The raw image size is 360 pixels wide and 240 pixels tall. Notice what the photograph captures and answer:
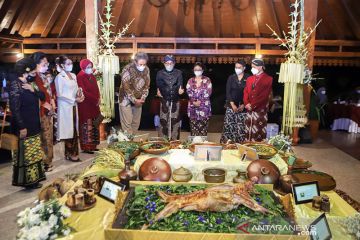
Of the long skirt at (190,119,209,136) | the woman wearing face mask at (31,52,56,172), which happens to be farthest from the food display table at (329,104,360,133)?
the woman wearing face mask at (31,52,56,172)

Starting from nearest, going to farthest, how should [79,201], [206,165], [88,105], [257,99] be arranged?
[79,201] < [206,165] < [257,99] < [88,105]

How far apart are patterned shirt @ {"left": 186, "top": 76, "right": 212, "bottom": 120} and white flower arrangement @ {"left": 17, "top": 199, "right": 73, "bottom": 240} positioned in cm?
333

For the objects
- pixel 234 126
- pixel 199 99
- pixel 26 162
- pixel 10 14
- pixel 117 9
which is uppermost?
pixel 117 9

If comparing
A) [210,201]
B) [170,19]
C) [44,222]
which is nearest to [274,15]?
[170,19]

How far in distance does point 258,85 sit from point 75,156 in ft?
9.50

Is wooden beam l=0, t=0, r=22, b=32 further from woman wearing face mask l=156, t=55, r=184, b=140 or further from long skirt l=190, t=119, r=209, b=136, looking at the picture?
long skirt l=190, t=119, r=209, b=136

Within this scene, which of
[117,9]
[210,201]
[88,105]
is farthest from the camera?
[117,9]

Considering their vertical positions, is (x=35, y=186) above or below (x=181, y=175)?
below

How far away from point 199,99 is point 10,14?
4.71 m

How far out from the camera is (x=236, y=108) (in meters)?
4.67

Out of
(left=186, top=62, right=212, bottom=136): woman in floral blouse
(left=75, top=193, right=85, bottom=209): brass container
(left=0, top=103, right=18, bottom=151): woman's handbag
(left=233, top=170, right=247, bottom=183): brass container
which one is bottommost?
(left=75, top=193, right=85, bottom=209): brass container

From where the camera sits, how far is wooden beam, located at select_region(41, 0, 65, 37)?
726 centimetres

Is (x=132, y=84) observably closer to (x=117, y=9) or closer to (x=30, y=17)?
(x=117, y=9)

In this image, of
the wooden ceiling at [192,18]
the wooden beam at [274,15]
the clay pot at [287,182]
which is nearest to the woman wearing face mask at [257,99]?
the clay pot at [287,182]
